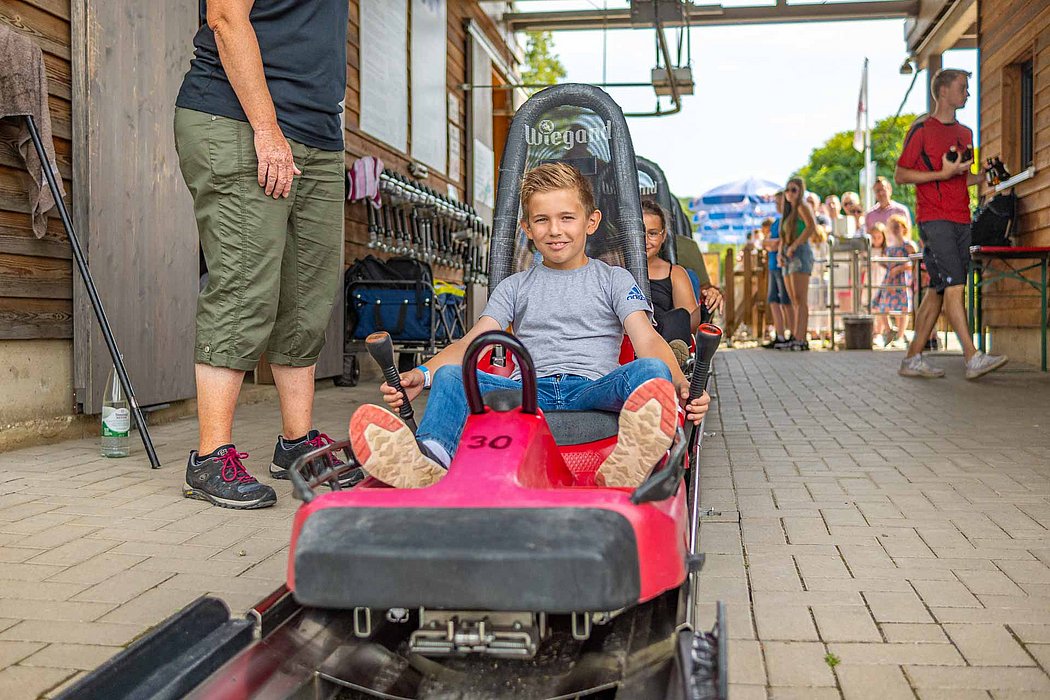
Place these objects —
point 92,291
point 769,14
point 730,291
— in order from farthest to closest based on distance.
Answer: point 730,291 → point 769,14 → point 92,291

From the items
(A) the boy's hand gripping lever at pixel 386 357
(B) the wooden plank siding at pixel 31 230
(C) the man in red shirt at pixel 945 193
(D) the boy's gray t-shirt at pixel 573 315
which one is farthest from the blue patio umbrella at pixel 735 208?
(A) the boy's hand gripping lever at pixel 386 357

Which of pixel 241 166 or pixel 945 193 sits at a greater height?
pixel 945 193

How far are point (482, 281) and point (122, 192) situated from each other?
22.3 ft

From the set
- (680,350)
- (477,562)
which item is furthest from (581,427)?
(680,350)

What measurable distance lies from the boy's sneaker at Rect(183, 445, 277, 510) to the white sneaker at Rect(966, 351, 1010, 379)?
643 cm

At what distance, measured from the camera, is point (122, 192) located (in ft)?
17.8

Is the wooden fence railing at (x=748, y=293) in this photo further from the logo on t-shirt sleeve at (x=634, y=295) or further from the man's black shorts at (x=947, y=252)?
the logo on t-shirt sleeve at (x=634, y=295)

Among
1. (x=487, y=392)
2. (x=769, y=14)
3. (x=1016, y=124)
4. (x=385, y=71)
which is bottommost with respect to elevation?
(x=487, y=392)

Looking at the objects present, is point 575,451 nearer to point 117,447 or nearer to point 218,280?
point 218,280

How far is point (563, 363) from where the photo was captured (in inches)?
126

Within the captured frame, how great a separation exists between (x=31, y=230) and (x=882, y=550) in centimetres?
416

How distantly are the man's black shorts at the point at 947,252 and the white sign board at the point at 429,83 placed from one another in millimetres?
5436

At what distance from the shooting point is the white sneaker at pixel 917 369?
8.65m

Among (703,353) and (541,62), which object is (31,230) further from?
(541,62)
